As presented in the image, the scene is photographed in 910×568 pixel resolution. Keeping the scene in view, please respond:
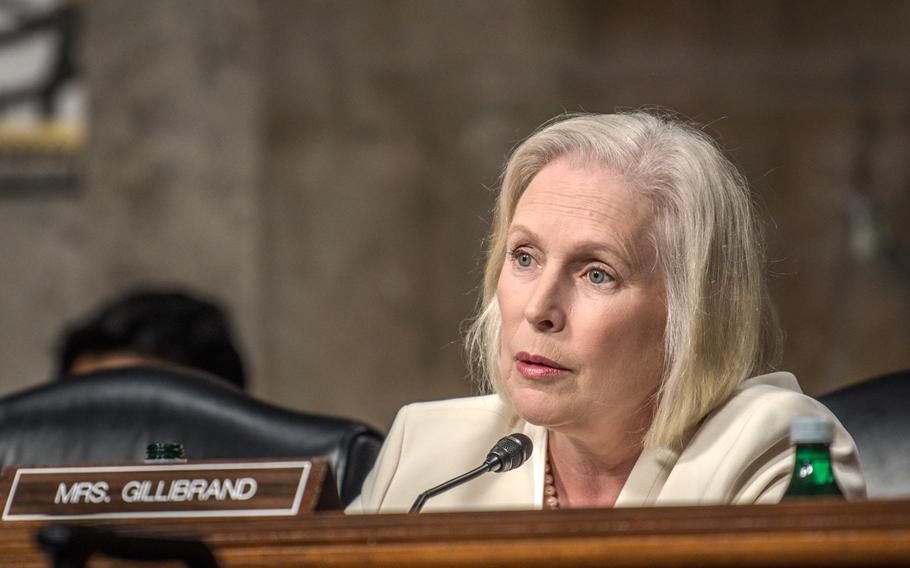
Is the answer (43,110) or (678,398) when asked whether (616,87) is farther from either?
(678,398)

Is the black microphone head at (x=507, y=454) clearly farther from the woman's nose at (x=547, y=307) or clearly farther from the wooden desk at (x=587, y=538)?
the wooden desk at (x=587, y=538)

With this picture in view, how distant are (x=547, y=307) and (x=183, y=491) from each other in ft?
2.00

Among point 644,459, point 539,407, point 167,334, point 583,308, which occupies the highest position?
point 583,308

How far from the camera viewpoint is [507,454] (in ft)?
6.14

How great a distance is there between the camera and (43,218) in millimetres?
5387

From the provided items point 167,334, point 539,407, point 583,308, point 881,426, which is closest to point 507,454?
point 539,407

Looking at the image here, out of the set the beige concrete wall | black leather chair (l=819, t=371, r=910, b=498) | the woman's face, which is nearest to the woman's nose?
the woman's face

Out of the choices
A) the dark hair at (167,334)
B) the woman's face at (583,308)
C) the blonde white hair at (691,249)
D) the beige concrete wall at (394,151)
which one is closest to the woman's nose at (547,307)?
the woman's face at (583,308)

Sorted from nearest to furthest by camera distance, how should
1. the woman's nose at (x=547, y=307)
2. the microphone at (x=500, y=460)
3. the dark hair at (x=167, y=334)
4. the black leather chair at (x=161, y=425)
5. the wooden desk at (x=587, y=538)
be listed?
the wooden desk at (x=587, y=538), the microphone at (x=500, y=460), the woman's nose at (x=547, y=307), the black leather chair at (x=161, y=425), the dark hair at (x=167, y=334)

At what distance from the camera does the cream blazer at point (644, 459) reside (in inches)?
75.3

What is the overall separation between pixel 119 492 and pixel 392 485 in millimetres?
651

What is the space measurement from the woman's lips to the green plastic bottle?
459 mm

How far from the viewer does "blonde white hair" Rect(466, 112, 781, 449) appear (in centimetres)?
204

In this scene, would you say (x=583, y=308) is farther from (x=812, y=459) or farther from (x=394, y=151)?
(x=394, y=151)
